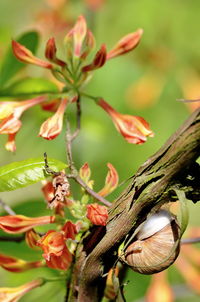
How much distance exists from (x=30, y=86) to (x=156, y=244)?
2.12 feet

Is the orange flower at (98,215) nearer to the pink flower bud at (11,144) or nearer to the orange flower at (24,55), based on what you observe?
the pink flower bud at (11,144)

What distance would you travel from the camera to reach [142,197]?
0.76 meters

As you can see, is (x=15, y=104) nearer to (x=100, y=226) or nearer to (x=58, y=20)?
(x=100, y=226)

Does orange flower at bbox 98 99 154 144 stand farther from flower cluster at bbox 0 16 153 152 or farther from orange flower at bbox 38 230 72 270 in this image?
orange flower at bbox 38 230 72 270

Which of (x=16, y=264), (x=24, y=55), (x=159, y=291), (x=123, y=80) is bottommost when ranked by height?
(x=159, y=291)

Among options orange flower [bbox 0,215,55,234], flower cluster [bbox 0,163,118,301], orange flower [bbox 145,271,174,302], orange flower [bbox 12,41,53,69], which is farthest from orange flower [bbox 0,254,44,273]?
orange flower [bbox 145,271,174,302]

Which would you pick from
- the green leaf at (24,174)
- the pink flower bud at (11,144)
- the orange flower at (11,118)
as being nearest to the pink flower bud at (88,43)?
the orange flower at (11,118)

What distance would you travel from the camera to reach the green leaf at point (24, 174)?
867 millimetres

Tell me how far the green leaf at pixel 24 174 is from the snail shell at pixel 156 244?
18 centimetres

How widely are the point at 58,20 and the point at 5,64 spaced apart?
3.95ft

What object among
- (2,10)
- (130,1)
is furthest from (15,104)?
(2,10)

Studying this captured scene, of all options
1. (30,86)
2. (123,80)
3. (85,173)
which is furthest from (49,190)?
(123,80)

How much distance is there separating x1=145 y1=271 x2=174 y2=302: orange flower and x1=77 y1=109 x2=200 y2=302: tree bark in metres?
0.62

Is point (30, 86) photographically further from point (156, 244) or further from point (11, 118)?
point (156, 244)
